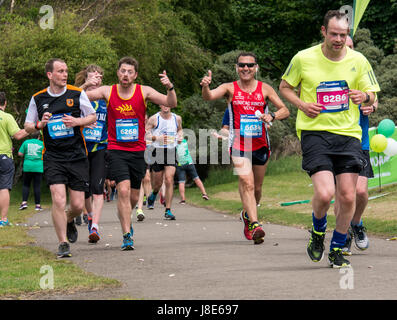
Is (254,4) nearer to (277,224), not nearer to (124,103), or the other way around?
(277,224)

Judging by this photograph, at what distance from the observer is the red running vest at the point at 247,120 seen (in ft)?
33.8

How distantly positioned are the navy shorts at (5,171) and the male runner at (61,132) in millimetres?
4509

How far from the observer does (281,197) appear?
19.9m

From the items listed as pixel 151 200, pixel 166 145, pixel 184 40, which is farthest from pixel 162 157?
pixel 184 40

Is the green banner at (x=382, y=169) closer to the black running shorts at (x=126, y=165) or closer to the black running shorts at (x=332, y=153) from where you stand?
the black running shorts at (x=126, y=165)

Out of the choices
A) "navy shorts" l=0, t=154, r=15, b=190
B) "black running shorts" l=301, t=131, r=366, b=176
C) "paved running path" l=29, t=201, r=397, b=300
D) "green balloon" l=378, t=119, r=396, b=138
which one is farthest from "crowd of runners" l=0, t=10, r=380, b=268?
"green balloon" l=378, t=119, r=396, b=138

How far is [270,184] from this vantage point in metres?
24.4

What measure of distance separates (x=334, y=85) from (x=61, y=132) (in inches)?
133

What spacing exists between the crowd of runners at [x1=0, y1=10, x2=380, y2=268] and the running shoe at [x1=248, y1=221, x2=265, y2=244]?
0.6 inches

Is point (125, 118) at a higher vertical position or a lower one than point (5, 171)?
higher

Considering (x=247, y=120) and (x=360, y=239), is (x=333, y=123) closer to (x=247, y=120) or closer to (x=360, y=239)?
(x=360, y=239)

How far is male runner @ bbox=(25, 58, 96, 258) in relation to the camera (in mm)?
9273
